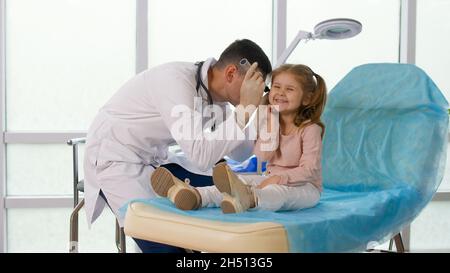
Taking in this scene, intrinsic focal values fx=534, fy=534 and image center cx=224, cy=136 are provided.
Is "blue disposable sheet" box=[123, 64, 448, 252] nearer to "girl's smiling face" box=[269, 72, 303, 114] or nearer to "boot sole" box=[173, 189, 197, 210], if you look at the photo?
"boot sole" box=[173, 189, 197, 210]

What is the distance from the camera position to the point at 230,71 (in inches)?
67.9

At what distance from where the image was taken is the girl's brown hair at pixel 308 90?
70.0 inches

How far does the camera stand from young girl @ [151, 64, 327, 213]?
139 centimetres

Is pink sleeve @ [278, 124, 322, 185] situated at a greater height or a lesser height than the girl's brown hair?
lesser

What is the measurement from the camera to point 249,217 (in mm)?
1321

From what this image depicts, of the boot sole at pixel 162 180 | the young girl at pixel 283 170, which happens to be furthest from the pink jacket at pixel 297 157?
the boot sole at pixel 162 180

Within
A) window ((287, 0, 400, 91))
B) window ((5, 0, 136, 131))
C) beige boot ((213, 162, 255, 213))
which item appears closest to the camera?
beige boot ((213, 162, 255, 213))

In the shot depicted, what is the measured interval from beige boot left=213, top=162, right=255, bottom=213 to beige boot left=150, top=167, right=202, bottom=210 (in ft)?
0.26

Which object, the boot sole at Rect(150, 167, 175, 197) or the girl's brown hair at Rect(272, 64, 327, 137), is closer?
the boot sole at Rect(150, 167, 175, 197)

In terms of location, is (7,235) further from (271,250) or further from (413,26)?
(413,26)

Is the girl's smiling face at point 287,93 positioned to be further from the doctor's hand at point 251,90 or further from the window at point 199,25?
the window at point 199,25

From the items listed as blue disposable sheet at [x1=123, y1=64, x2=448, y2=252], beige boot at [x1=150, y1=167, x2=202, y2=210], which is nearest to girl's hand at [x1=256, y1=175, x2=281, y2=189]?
blue disposable sheet at [x1=123, y1=64, x2=448, y2=252]

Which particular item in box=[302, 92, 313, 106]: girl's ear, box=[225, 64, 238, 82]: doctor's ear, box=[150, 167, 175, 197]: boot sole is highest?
box=[225, 64, 238, 82]: doctor's ear

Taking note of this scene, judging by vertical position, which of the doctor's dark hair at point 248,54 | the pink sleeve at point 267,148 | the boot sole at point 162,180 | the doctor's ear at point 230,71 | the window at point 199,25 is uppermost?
the window at point 199,25
